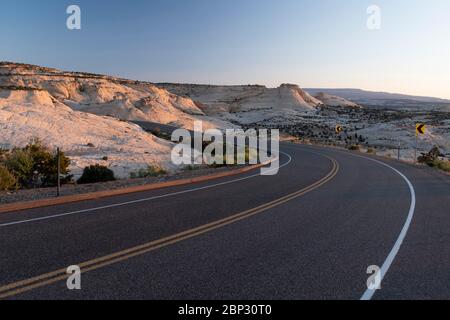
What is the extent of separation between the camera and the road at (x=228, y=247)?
5723mm

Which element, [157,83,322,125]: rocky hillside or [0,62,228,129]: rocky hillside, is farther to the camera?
[157,83,322,125]: rocky hillside

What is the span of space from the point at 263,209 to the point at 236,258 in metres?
4.30

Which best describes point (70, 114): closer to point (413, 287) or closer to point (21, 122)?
point (21, 122)

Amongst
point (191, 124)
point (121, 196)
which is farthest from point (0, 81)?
point (121, 196)

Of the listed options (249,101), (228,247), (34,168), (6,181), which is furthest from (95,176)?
(249,101)

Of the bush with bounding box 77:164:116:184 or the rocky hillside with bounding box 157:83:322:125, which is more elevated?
the rocky hillside with bounding box 157:83:322:125

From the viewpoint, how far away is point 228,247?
7.61 meters

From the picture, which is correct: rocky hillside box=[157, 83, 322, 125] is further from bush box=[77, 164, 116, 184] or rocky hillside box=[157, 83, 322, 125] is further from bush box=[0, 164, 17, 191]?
bush box=[0, 164, 17, 191]

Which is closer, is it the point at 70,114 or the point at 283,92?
the point at 70,114

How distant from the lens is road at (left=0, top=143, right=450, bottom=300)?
572 centimetres

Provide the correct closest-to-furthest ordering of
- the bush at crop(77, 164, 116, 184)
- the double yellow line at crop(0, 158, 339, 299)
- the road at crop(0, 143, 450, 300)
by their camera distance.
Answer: the double yellow line at crop(0, 158, 339, 299) < the road at crop(0, 143, 450, 300) < the bush at crop(77, 164, 116, 184)

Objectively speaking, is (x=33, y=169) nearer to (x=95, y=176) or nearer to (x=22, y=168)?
(x=22, y=168)

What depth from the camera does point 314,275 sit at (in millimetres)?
6301

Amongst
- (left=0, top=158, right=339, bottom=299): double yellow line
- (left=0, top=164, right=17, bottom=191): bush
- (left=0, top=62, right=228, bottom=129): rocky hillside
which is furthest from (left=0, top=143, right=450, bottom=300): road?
(left=0, top=62, right=228, bottom=129): rocky hillside
